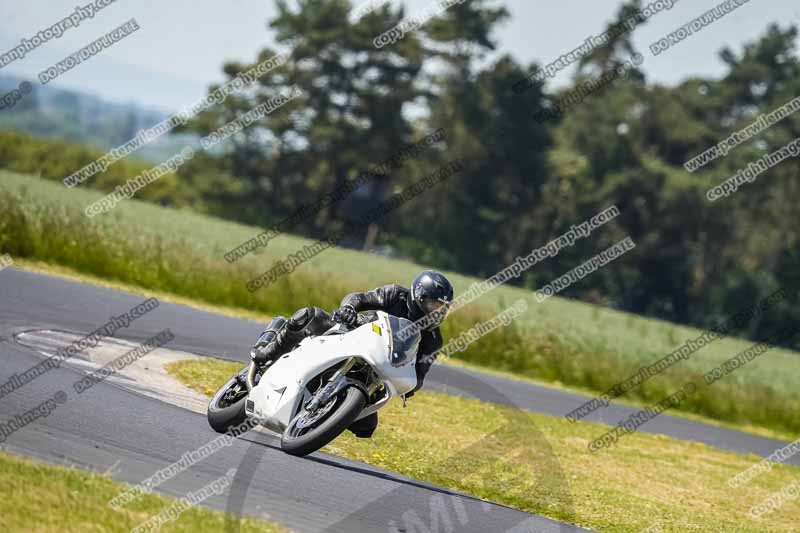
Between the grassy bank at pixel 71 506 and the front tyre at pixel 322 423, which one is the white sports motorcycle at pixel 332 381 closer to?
the front tyre at pixel 322 423

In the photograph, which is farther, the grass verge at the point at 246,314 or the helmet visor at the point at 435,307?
the grass verge at the point at 246,314

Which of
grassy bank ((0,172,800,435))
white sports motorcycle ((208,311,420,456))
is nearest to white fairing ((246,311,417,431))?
white sports motorcycle ((208,311,420,456))

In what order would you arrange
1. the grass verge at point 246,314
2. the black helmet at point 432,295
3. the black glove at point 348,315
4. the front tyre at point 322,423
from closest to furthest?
the front tyre at point 322,423
the black helmet at point 432,295
the black glove at point 348,315
the grass verge at point 246,314

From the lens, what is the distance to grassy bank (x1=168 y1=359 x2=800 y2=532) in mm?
10609

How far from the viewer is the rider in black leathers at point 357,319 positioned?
28.7 ft

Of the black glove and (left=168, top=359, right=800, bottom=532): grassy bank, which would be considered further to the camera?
(left=168, top=359, right=800, bottom=532): grassy bank

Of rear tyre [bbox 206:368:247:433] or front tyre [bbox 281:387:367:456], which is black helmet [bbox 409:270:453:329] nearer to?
front tyre [bbox 281:387:367:456]

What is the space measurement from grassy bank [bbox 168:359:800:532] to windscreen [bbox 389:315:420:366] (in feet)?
6.45

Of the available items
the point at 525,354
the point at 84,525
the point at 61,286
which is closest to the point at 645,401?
the point at 525,354

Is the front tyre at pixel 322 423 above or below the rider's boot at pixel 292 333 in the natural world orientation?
below

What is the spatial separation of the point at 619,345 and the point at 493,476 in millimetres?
15793

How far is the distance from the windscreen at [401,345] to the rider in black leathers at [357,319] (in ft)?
0.69

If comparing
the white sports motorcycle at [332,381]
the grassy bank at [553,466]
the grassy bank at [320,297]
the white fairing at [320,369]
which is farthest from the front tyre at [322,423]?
the grassy bank at [320,297]

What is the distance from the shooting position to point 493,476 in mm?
11289
